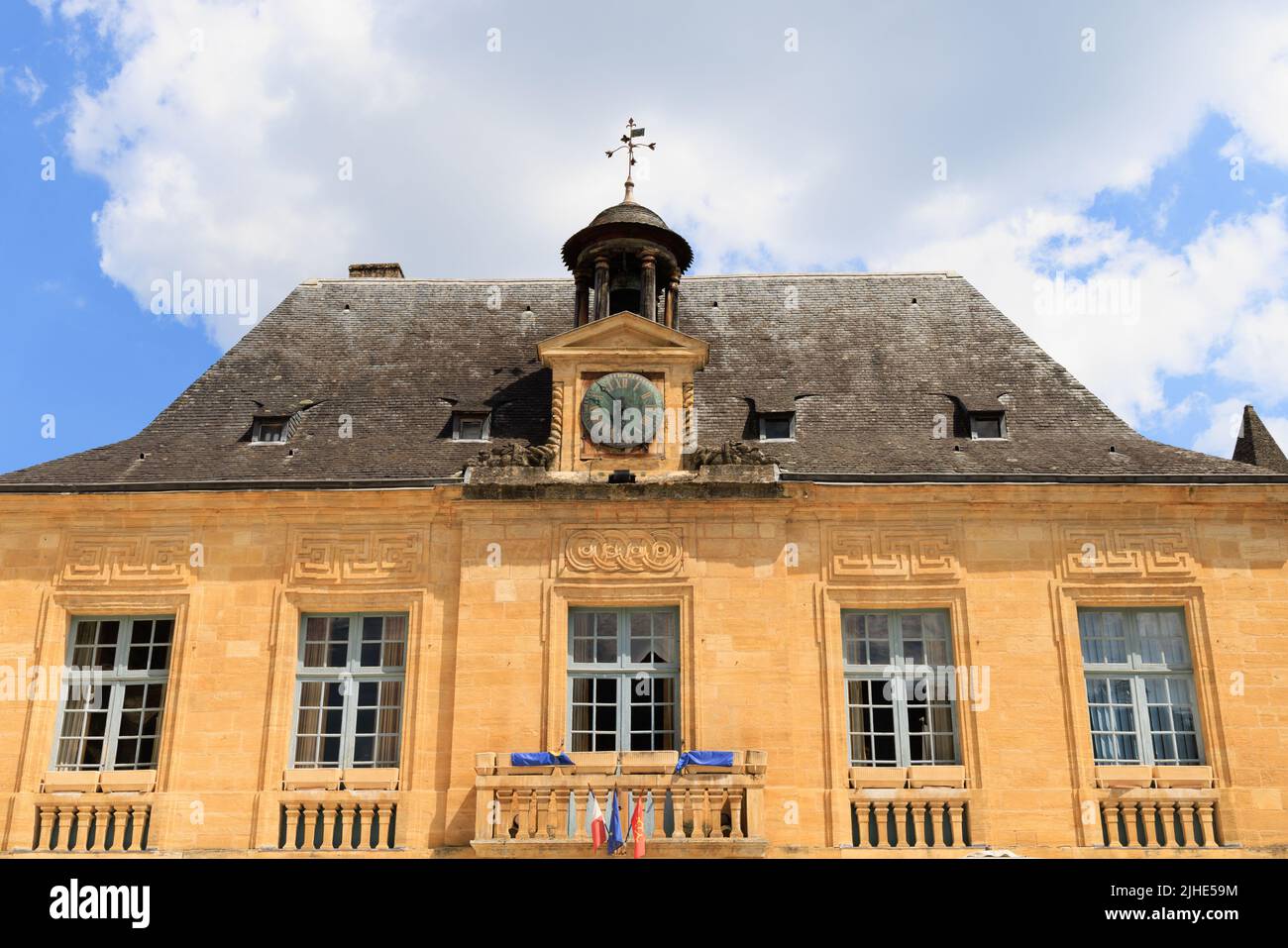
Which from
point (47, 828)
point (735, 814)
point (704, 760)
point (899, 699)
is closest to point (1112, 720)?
point (899, 699)

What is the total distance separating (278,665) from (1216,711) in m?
9.06

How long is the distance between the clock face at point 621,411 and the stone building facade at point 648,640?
4 centimetres

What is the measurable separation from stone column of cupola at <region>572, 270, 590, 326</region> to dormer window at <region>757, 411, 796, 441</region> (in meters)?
2.66

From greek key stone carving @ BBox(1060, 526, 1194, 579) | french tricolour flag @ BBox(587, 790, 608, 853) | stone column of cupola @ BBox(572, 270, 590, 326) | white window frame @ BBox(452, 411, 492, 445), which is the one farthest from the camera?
stone column of cupola @ BBox(572, 270, 590, 326)

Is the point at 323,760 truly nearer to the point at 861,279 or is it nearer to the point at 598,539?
the point at 598,539

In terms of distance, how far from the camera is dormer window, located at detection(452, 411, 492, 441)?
47.0 ft

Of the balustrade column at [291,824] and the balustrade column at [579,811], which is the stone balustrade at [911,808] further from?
the balustrade column at [291,824]

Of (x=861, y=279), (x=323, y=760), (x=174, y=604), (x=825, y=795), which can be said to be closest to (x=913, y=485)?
(x=825, y=795)

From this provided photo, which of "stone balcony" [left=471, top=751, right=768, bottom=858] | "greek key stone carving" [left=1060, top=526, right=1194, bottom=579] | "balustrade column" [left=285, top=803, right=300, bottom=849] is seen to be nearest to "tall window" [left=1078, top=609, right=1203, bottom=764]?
"greek key stone carving" [left=1060, top=526, right=1194, bottom=579]

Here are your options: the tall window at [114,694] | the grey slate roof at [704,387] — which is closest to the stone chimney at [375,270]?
the grey slate roof at [704,387]

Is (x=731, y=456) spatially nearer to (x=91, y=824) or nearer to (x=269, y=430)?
(x=269, y=430)

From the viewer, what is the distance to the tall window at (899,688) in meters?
12.4

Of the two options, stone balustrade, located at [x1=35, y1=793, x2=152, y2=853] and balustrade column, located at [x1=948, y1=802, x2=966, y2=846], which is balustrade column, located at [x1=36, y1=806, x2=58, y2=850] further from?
balustrade column, located at [x1=948, y1=802, x2=966, y2=846]

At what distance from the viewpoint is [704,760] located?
38.7 ft
